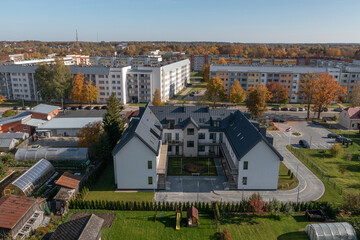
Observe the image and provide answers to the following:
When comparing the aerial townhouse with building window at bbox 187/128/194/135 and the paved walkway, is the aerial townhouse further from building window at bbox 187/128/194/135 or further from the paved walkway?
the paved walkway

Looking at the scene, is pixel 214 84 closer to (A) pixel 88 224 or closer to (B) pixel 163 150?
(B) pixel 163 150

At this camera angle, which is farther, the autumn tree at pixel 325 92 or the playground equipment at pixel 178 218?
the autumn tree at pixel 325 92

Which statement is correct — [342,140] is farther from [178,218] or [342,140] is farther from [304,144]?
[178,218]

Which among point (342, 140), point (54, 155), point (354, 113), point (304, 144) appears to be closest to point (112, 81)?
point (54, 155)

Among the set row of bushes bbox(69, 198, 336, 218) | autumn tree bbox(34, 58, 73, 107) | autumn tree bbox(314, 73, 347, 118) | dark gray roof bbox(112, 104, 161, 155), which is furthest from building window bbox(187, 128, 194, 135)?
autumn tree bbox(34, 58, 73, 107)

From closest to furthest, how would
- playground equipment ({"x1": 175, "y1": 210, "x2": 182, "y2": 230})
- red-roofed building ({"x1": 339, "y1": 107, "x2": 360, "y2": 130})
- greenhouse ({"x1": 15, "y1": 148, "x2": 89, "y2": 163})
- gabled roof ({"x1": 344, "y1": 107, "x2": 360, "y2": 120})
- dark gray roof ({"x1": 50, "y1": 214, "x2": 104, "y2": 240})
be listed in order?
dark gray roof ({"x1": 50, "y1": 214, "x2": 104, "y2": 240}), playground equipment ({"x1": 175, "y1": 210, "x2": 182, "y2": 230}), greenhouse ({"x1": 15, "y1": 148, "x2": 89, "y2": 163}), red-roofed building ({"x1": 339, "y1": 107, "x2": 360, "y2": 130}), gabled roof ({"x1": 344, "y1": 107, "x2": 360, "y2": 120})

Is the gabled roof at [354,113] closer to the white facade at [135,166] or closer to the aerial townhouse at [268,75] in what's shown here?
the aerial townhouse at [268,75]

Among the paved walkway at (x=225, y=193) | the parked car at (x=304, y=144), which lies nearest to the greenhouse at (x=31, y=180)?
the paved walkway at (x=225, y=193)
